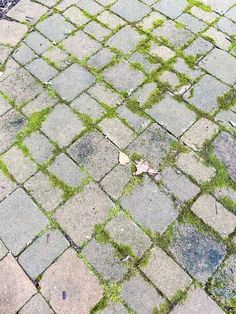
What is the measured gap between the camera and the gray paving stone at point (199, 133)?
10.9 ft

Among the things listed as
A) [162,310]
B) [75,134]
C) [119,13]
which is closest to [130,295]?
[162,310]

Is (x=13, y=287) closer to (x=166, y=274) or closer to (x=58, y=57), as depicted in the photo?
(x=166, y=274)

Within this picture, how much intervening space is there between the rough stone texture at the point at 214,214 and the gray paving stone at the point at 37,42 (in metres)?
2.32

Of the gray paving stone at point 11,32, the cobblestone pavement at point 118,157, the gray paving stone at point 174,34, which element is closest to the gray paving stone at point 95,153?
the cobblestone pavement at point 118,157

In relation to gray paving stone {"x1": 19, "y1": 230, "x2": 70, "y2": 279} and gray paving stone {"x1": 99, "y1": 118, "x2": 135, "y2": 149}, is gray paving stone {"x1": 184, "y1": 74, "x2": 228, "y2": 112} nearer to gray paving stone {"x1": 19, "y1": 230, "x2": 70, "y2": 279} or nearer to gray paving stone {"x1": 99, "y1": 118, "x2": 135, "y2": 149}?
gray paving stone {"x1": 99, "y1": 118, "x2": 135, "y2": 149}

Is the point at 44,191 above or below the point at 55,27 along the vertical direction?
below

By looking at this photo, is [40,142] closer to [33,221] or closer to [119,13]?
[33,221]

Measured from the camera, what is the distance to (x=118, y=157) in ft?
10.8

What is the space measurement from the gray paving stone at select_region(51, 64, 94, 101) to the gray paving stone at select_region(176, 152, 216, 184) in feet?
3.95

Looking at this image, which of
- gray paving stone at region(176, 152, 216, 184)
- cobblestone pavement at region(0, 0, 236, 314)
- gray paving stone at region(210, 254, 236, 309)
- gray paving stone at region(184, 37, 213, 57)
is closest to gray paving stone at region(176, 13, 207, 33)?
cobblestone pavement at region(0, 0, 236, 314)

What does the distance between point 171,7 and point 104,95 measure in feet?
4.80

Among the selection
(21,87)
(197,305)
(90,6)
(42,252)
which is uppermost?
(90,6)

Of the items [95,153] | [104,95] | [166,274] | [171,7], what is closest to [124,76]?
[104,95]

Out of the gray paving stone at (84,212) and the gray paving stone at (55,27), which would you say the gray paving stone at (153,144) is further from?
the gray paving stone at (55,27)
